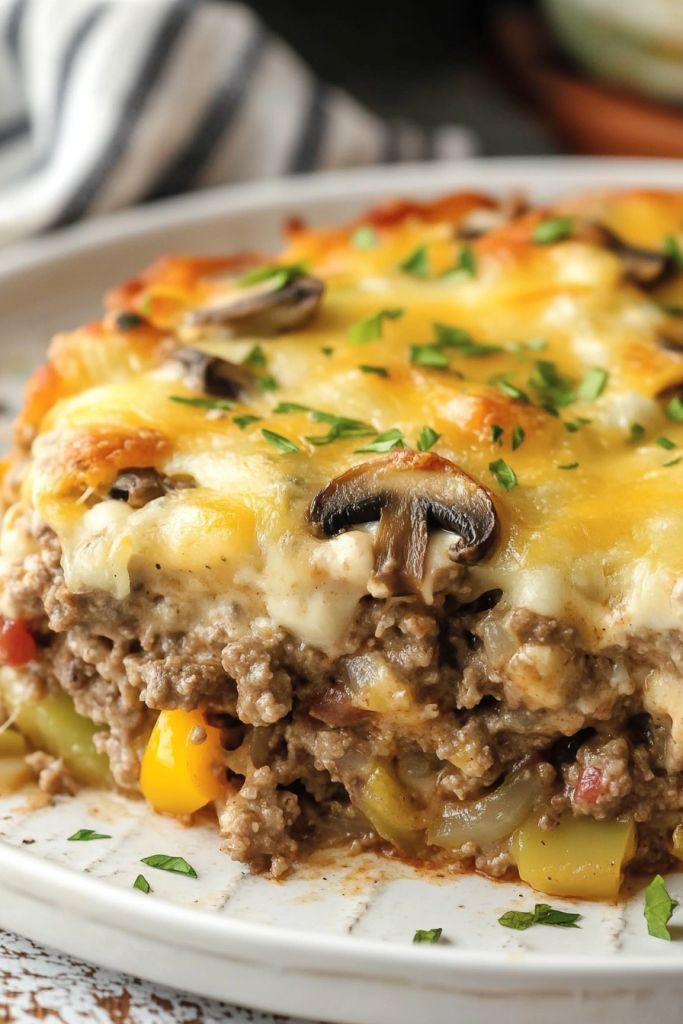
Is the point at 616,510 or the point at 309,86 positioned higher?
the point at 309,86

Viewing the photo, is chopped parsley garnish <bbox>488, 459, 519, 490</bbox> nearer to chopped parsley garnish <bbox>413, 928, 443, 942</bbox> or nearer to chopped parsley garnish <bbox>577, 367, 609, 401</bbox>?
chopped parsley garnish <bbox>577, 367, 609, 401</bbox>

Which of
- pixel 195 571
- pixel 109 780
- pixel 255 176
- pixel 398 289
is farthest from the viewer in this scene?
pixel 255 176

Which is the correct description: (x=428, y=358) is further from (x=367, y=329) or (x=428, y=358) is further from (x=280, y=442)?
(x=280, y=442)

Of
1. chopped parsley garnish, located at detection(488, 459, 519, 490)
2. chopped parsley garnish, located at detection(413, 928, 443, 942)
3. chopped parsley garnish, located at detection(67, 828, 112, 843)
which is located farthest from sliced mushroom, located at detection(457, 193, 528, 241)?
chopped parsley garnish, located at detection(413, 928, 443, 942)

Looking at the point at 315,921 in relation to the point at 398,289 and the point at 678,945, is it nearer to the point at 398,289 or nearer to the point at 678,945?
the point at 678,945

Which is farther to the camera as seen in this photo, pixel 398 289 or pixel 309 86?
pixel 309 86

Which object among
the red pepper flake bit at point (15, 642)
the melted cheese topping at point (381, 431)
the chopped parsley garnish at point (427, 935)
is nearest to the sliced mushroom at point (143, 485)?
the melted cheese topping at point (381, 431)

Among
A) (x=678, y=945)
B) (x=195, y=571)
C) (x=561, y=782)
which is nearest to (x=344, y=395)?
(x=195, y=571)

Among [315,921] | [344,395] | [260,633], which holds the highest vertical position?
[344,395]
